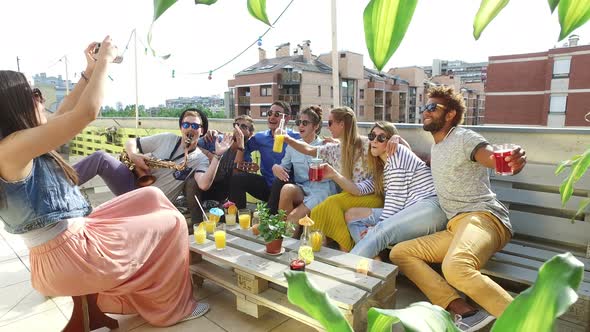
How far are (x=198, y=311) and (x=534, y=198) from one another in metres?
2.41

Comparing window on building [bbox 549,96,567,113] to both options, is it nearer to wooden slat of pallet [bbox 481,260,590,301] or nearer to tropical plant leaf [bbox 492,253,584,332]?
wooden slat of pallet [bbox 481,260,590,301]

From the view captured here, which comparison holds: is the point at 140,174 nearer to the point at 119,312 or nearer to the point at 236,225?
the point at 236,225

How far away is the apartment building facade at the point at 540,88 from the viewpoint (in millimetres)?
31438

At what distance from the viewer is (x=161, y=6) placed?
13.0 inches

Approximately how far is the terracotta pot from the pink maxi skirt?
0.56m

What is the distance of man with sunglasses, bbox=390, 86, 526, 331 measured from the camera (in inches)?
78.1

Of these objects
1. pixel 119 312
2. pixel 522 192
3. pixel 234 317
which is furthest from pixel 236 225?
pixel 522 192

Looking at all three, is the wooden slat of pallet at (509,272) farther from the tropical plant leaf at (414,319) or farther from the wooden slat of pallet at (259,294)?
the tropical plant leaf at (414,319)

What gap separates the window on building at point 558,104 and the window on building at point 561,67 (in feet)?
6.35

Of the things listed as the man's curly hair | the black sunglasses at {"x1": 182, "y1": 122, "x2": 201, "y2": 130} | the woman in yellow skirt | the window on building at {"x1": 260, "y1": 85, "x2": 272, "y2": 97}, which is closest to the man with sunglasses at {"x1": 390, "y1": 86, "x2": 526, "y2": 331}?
the man's curly hair

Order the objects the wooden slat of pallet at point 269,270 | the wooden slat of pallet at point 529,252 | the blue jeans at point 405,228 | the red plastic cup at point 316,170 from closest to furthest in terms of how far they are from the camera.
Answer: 1. the wooden slat of pallet at point 269,270
2. the wooden slat of pallet at point 529,252
3. the blue jeans at point 405,228
4. the red plastic cup at point 316,170

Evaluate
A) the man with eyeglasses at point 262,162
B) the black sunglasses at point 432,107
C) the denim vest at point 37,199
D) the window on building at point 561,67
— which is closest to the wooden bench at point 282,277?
the man with eyeglasses at point 262,162

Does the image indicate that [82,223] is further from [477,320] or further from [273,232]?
[477,320]

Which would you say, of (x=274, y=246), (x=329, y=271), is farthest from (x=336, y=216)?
(x=329, y=271)
